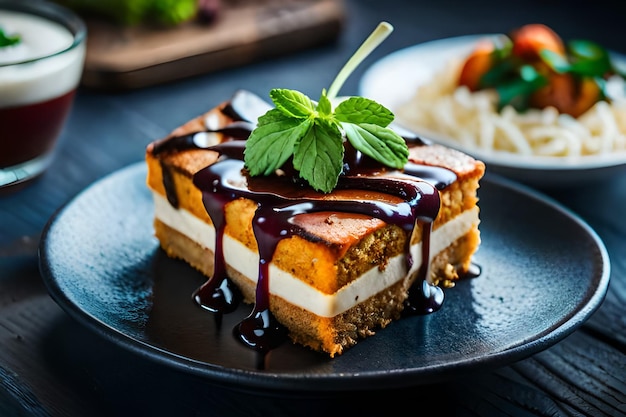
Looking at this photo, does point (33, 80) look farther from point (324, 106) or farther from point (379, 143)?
point (379, 143)

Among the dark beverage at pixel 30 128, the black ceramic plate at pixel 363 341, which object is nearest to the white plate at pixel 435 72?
the black ceramic plate at pixel 363 341

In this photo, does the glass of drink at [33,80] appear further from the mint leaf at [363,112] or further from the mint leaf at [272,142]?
the mint leaf at [363,112]

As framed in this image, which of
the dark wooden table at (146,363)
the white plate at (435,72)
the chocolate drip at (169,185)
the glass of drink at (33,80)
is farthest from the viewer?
the white plate at (435,72)

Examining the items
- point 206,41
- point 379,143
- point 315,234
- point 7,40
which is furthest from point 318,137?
point 206,41

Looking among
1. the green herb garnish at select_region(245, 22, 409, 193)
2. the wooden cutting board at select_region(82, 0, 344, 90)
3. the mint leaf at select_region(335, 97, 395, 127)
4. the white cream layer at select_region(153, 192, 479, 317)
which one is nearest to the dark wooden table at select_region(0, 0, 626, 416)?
the white cream layer at select_region(153, 192, 479, 317)

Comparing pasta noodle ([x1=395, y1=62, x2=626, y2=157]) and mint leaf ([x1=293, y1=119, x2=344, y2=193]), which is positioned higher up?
mint leaf ([x1=293, y1=119, x2=344, y2=193])

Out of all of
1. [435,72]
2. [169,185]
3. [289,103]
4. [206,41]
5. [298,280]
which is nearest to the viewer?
[298,280]

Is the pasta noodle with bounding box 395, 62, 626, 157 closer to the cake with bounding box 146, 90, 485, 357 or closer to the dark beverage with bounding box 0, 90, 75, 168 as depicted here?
the cake with bounding box 146, 90, 485, 357
